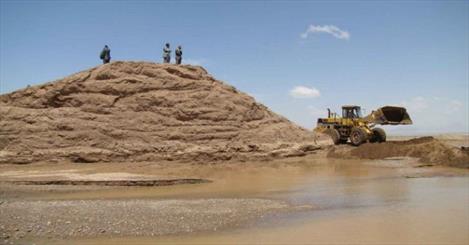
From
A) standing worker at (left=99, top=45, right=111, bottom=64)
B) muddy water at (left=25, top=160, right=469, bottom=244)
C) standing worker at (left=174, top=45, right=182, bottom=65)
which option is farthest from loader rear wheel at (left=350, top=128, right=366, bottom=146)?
standing worker at (left=99, top=45, right=111, bottom=64)

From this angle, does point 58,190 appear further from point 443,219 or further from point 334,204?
point 443,219

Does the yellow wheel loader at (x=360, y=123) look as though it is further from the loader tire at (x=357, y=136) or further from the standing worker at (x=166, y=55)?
the standing worker at (x=166, y=55)

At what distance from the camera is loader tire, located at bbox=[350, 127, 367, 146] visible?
1018 inches

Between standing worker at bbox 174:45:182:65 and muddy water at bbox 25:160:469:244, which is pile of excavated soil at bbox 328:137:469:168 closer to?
muddy water at bbox 25:160:469:244

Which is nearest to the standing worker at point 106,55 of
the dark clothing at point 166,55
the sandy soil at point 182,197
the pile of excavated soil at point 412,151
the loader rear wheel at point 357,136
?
the dark clothing at point 166,55

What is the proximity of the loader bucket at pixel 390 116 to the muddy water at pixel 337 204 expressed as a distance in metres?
6.39

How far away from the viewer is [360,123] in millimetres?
26953

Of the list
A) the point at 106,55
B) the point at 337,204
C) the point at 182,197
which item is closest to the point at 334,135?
the point at 106,55

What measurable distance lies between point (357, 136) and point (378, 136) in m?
1.35

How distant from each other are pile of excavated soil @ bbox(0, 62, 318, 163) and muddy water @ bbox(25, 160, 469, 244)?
351cm

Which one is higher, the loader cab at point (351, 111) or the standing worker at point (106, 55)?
the standing worker at point (106, 55)

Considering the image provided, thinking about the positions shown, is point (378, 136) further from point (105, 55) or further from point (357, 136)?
point (105, 55)

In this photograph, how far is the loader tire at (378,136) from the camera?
26438 millimetres

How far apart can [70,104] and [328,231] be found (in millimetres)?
16915
